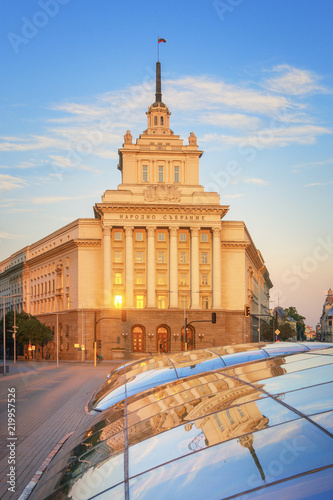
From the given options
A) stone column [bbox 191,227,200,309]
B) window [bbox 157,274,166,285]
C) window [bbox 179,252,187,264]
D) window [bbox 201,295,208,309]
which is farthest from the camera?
window [bbox 179,252,187,264]

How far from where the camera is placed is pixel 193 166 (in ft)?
300

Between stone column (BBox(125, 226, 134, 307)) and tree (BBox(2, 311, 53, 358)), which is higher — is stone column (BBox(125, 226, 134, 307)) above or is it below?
above

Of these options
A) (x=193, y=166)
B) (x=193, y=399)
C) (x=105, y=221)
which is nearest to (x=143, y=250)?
(x=105, y=221)

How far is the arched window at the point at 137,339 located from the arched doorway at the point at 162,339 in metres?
2.40

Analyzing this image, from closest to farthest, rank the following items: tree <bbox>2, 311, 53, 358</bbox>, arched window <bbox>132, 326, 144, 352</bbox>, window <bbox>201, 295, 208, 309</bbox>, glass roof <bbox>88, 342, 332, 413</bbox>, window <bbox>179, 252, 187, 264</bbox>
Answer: glass roof <bbox>88, 342, 332, 413</bbox>
arched window <bbox>132, 326, 144, 352</bbox>
window <bbox>201, 295, 208, 309</bbox>
window <bbox>179, 252, 187, 264</bbox>
tree <bbox>2, 311, 53, 358</bbox>

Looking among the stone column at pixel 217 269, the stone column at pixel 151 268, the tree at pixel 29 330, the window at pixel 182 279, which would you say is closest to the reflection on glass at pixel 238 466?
the stone column at pixel 151 268

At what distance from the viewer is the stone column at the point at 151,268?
277ft

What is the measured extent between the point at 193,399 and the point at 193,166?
8305cm

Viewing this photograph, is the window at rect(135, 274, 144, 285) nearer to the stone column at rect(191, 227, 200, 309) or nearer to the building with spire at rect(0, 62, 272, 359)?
the building with spire at rect(0, 62, 272, 359)

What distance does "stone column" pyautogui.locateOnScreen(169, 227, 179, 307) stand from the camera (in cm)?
8450

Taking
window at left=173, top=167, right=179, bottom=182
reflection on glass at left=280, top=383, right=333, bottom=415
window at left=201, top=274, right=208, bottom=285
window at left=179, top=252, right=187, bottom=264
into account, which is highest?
window at left=173, top=167, right=179, bottom=182

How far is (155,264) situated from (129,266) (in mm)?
4163

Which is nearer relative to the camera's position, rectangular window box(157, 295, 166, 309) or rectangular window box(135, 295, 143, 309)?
rectangular window box(135, 295, 143, 309)

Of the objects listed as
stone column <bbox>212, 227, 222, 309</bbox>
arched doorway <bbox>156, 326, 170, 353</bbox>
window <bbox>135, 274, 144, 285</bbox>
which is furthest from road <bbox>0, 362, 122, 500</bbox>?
stone column <bbox>212, 227, 222, 309</bbox>
